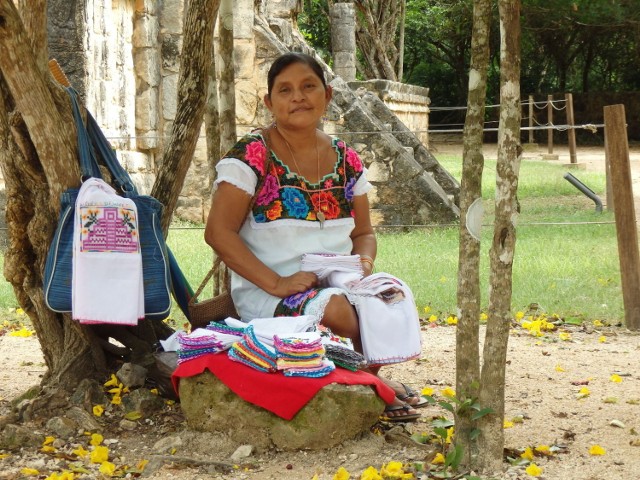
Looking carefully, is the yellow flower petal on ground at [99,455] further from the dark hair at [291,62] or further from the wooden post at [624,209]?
the wooden post at [624,209]

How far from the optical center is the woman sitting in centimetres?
378

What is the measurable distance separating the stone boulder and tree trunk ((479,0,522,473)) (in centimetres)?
48

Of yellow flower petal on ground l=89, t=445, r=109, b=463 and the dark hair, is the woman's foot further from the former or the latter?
the dark hair

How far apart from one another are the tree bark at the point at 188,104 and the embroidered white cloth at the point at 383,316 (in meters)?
1.09

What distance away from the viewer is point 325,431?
3.43 meters

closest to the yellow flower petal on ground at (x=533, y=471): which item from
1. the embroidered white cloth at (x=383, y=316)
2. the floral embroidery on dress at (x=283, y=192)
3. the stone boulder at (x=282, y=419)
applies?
the stone boulder at (x=282, y=419)

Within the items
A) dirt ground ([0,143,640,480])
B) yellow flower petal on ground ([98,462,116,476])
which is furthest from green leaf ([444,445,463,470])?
yellow flower petal on ground ([98,462,116,476])

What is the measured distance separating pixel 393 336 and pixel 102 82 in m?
6.01

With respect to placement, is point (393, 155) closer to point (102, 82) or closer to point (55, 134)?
point (102, 82)

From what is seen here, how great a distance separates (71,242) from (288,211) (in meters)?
0.86

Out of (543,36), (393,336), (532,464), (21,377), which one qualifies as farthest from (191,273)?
(543,36)

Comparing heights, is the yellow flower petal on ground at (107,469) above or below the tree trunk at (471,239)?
below

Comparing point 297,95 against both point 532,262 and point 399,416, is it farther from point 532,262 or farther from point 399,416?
point 532,262

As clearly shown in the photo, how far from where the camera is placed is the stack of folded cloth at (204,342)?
3.55 metres
